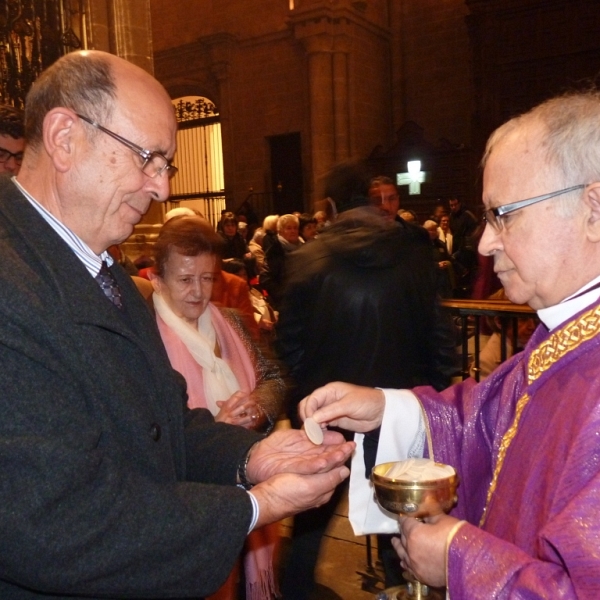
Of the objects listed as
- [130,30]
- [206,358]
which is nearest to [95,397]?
[206,358]

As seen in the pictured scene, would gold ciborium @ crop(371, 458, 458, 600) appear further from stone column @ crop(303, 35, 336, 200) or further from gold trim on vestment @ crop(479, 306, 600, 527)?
stone column @ crop(303, 35, 336, 200)

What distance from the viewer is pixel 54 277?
4.44 ft

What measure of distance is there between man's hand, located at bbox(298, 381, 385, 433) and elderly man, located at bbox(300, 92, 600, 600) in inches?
15.7

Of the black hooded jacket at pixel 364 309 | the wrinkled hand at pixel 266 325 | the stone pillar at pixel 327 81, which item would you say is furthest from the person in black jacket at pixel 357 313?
the stone pillar at pixel 327 81

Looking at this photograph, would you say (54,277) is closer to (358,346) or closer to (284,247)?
(358,346)

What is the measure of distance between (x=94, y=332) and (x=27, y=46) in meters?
4.87

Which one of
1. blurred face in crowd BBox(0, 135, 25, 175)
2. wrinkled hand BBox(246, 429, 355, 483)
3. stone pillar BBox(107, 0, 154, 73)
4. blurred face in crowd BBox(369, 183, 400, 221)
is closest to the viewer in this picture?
wrinkled hand BBox(246, 429, 355, 483)

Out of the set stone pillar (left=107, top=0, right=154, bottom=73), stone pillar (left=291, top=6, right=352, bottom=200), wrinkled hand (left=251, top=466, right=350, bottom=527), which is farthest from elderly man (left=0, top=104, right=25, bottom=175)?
stone pillar (left=291, top=6, right=352, bottom=200)

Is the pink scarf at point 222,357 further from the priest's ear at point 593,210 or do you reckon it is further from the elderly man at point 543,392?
the priest's ear at point 593,210

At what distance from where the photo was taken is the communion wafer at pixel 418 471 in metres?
1.45

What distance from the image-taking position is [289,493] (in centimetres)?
158

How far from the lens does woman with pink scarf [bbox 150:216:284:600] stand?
291 centimetres

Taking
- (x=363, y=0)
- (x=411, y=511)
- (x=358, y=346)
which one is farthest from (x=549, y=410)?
(x=363, y=0)

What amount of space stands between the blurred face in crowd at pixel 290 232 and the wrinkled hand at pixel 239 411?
4413 millimetres
